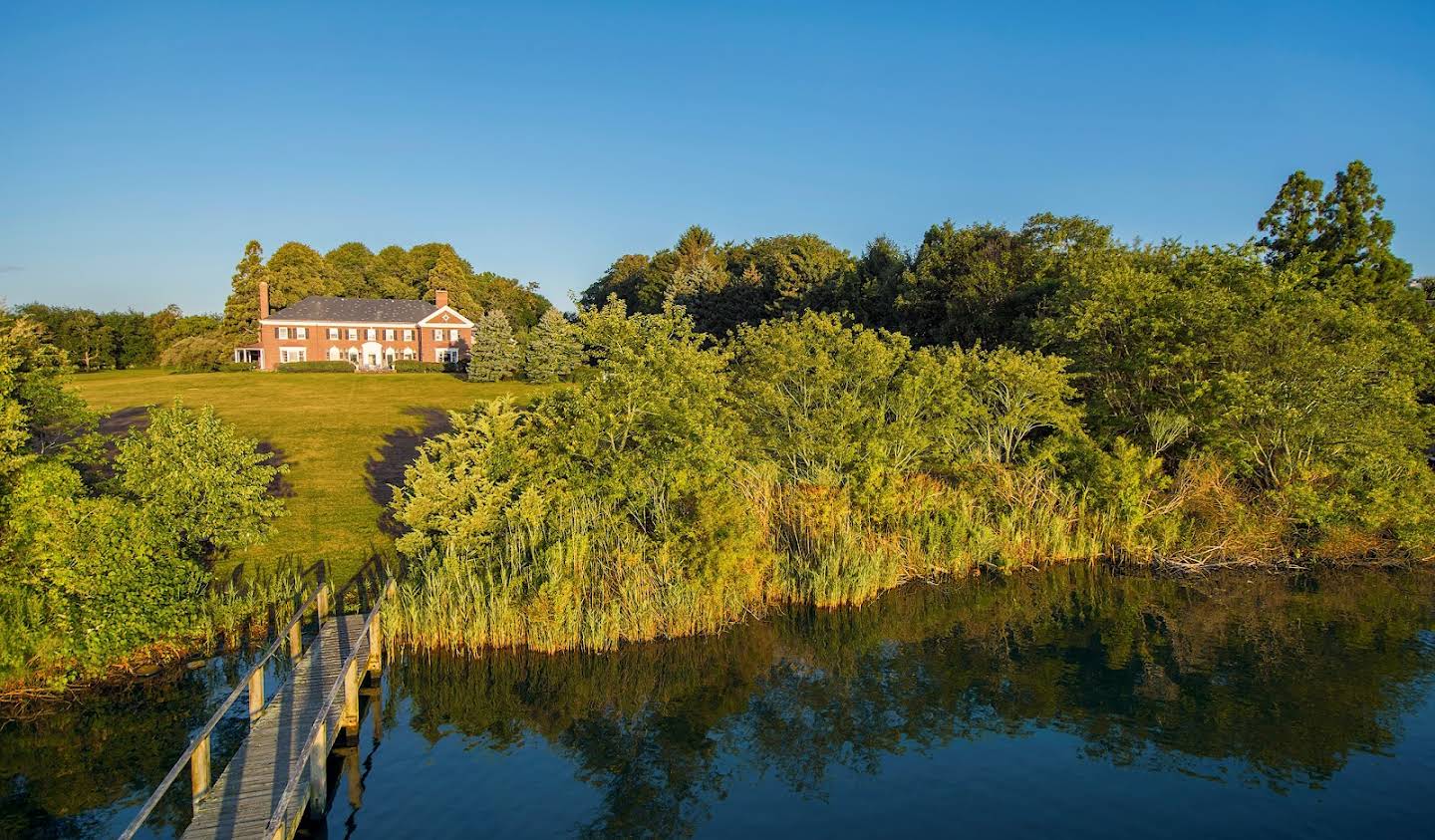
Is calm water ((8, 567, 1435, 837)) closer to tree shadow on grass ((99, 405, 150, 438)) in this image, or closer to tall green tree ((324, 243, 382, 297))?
tree shadow on grass ((99, 405, 150, 438))

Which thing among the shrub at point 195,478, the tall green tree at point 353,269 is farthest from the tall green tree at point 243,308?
the shrub at point 195,478

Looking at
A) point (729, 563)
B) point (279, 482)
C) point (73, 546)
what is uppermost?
point (73, 546)

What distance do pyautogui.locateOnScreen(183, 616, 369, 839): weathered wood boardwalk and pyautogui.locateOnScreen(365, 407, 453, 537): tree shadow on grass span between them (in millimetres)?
8306

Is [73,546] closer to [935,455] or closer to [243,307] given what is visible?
[935,455]

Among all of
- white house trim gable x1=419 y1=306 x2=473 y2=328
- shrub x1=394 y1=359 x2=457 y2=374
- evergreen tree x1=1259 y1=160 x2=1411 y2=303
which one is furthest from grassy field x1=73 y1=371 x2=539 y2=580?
evergreen tree x1=1259 y1=160 x2=1411 y2=303

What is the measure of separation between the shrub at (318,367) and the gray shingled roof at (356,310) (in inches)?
311

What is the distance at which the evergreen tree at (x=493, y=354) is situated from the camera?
2798 inches

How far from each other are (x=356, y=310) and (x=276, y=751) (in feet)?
271

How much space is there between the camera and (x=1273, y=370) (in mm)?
26891

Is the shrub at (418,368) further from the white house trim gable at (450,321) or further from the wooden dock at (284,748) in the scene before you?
the wooden dock at (284,748)

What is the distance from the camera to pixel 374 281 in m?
118

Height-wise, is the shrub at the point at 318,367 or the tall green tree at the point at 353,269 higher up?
the tall green tree at the point at 353,269

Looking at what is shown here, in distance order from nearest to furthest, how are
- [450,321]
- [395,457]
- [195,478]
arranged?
[195,478], [395,457], [450,321]

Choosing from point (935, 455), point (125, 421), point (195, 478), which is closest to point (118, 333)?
point (125, 421)
